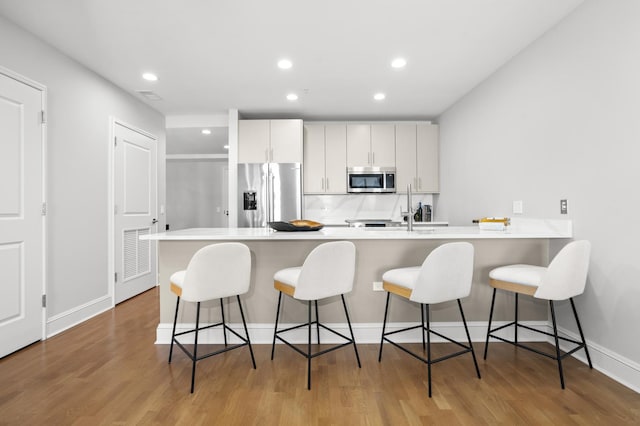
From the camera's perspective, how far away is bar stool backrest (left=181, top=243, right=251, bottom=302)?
6.70 ft

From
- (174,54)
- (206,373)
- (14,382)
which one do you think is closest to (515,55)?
(174,54)

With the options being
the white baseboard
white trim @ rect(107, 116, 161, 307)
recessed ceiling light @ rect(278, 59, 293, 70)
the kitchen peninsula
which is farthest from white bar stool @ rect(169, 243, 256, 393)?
white trim @ rect(107, 116, 161, 307)

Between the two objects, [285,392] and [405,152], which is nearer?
[285,392]

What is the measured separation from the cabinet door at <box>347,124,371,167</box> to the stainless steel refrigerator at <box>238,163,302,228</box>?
31.4 inches

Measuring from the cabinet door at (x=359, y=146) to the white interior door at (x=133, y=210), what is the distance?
2611 mm

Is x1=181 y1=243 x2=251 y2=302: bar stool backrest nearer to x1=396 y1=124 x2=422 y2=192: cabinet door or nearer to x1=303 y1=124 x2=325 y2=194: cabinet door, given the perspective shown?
x1=303 y1=124 x2=325 y2=194: cabinet door

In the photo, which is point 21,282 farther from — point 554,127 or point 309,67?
point 554,127

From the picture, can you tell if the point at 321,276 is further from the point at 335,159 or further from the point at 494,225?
the point at 335,159

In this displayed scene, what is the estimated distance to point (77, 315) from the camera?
10.6ft

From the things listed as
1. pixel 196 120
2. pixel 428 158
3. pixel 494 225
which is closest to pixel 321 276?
pixel 494 225

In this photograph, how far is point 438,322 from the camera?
2.76m

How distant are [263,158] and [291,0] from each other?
99.9 inches

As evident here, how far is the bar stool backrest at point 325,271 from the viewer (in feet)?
6.86

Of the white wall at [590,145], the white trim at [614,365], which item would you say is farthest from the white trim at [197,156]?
the white trim at [614,365]
